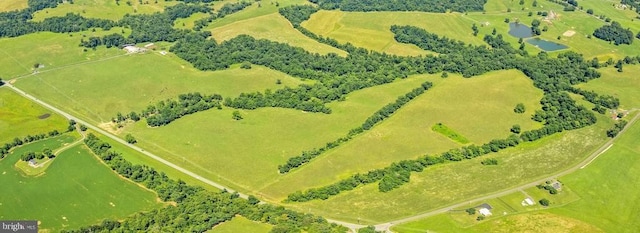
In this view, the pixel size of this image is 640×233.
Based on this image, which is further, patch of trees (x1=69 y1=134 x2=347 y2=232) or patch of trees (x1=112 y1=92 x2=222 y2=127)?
patch of trees (x1=112 y1=92 x2=222 y2=127)

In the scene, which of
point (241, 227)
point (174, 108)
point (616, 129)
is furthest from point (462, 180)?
point (174, 108)

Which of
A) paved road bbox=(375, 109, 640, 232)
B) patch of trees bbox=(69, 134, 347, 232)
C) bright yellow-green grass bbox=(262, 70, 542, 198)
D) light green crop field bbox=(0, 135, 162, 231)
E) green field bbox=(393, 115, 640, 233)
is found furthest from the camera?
bright yellow-green grass bbox=(262, 70, 542, 198)

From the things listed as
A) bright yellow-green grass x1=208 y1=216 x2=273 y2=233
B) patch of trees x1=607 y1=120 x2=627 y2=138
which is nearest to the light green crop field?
bright yellow-green grass x1=208 y1=216 x2=273 y2=233

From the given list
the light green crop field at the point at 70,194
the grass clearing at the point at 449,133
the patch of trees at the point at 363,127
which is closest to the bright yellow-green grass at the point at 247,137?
the patch of trees at the point at 363,127

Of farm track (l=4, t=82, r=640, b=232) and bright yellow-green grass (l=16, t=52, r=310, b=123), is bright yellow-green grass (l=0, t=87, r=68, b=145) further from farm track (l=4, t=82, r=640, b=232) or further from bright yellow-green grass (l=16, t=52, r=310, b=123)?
bright yellow-green grass (l=16, t=52, r=310, b=123)

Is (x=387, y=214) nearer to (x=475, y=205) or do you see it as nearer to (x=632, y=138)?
(x=475, y=205)

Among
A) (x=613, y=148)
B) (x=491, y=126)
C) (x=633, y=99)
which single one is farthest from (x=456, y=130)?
(x=633, y=99)

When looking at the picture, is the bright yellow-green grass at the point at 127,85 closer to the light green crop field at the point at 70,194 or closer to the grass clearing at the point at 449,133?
the light green crop field at the point at 70,194
